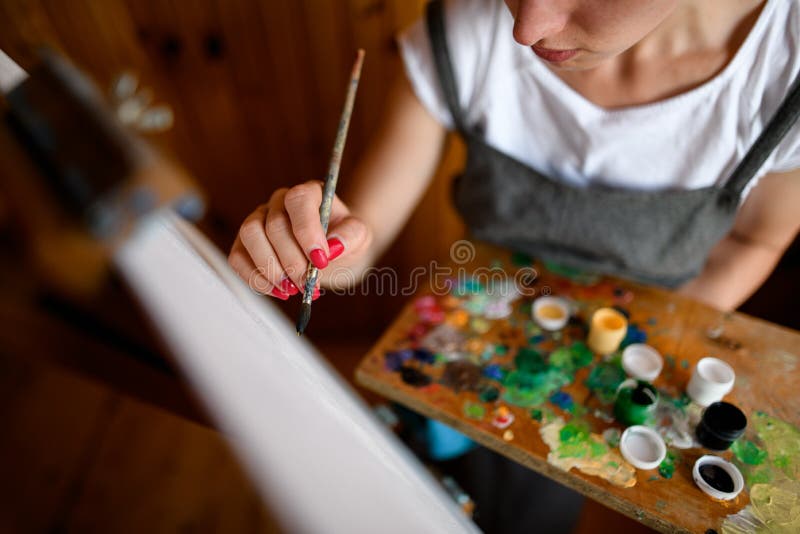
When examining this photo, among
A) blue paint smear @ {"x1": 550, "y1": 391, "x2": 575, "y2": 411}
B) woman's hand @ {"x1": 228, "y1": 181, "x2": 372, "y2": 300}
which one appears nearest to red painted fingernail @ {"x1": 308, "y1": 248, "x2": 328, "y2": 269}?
woman's hand @ {"x1": 228, "y1": 181, "x2": 372, "y2": 300}

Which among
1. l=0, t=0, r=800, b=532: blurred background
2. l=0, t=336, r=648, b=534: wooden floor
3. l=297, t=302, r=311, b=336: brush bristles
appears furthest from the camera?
l=0, t=336, r=648, b=534: wooden floor

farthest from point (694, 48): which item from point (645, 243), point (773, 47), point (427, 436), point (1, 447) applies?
point (1, 447)

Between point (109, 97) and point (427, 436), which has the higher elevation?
point (109, 97)

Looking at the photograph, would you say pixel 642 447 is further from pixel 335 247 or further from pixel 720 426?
pixel 335 247

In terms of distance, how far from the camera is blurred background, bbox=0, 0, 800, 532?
0.94m

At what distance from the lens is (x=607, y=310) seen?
683 millimetres

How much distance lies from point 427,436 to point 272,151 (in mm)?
746

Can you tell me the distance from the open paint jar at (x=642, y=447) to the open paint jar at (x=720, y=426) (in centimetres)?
5

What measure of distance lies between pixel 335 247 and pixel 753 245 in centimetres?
66

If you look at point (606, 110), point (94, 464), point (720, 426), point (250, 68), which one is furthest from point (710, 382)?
point (94, 464)

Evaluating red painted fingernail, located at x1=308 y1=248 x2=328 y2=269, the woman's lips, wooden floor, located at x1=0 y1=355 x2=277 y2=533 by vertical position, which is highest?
the woman's lips

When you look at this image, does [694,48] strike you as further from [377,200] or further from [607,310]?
[377,200]

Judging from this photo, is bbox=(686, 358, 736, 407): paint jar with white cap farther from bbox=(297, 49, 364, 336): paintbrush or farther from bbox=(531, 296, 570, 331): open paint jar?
bbox=(297, 49, 364, 336): paintbrush

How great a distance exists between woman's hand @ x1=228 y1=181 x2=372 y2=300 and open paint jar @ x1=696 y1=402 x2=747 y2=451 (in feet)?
1.49
